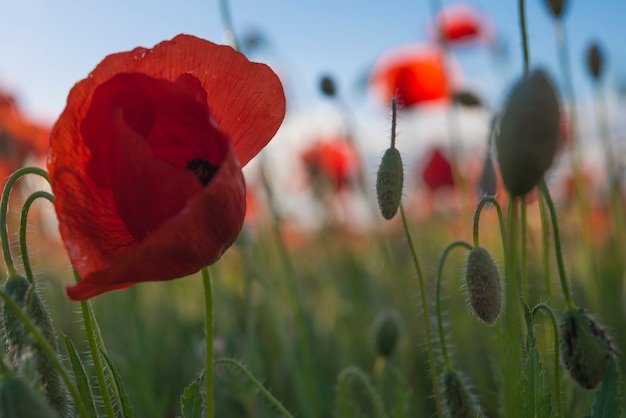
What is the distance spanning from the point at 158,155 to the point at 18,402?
1.11 ft

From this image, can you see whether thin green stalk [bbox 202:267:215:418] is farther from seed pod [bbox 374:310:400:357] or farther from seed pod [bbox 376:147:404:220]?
seed pod [bbox 374:310:400:357]

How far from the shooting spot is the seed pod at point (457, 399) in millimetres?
935

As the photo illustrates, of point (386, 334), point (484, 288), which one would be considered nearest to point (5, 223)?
point (484, 288)

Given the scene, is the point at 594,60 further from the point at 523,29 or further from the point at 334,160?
the point at 334,160

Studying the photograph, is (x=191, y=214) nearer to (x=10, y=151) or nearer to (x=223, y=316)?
(x=223, y=316)

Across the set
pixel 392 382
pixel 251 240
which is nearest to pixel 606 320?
pixel 392 382

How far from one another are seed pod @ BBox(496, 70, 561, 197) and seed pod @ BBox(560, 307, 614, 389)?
0.73ft

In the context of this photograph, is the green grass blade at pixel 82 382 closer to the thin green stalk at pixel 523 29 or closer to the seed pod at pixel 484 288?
the seed pod at pixel 484 288

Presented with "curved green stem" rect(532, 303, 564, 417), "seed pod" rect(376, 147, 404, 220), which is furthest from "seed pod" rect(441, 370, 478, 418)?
"seed pod" rect(376, 147, 404, 220)

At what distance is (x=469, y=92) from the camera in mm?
1949

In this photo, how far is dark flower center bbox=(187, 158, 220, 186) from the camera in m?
0.83

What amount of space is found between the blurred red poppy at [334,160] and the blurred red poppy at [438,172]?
39 cm

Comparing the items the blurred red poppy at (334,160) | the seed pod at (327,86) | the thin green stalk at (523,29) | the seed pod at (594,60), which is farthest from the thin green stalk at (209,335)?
the blurred red poppy at (334,160)

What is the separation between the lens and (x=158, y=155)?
84 cm
